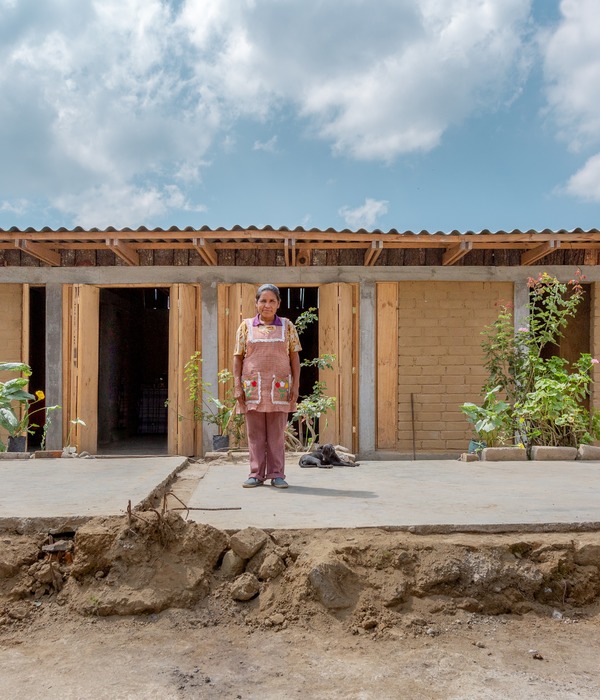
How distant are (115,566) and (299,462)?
117 inches

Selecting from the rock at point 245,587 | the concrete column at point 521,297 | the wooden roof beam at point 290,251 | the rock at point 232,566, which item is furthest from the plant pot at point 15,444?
the concrete column at point 521,297

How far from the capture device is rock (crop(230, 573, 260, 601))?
261cm

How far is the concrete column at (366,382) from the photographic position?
7797mm

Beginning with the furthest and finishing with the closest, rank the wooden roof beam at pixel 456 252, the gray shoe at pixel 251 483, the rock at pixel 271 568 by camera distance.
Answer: the wooden roof beam at pixel 456 252
the gray shoe at pixel 251 483
the rock at pixel 271 568

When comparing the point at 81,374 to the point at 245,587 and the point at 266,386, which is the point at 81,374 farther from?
the point at 245,587

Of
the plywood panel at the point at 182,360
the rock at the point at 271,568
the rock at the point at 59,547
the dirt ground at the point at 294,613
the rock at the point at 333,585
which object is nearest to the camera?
the dirt ground at the point at 294,613

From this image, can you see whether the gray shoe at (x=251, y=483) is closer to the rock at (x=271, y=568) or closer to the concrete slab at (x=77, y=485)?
the concrete slab at (x=77, y=485)

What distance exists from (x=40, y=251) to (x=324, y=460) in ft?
15.7

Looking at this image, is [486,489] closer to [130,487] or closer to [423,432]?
[130,487]

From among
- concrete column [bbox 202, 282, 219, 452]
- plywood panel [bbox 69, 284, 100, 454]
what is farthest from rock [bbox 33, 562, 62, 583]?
plywood panel [bbox 69, 284, 100, 454]

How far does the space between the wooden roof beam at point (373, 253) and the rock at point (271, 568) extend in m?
5.19

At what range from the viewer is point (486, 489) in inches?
153

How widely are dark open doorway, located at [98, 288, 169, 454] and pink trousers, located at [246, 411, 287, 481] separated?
17.0ft

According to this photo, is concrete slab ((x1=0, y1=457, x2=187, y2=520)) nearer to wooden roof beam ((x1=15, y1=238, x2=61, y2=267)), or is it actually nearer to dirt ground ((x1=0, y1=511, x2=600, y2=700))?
dirt ground ((x1=0, y1=511, x2=600, y2=700))
